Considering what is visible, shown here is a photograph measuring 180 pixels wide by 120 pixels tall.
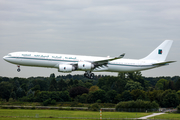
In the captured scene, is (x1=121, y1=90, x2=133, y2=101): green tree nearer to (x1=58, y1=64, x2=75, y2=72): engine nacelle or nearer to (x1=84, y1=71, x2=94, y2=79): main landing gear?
(x1=84, y1=71, x2=94, y2=79): main landing gear

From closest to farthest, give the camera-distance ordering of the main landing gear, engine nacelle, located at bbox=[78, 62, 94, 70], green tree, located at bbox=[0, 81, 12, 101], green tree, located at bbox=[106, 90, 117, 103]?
engine nacelle, located at bbox=[78, 62, 94, 70], the main landing gear, green tree, located at bbox=[106, 90, 117, 103], green tree, located at bbox=[0, 81, 12, 101]

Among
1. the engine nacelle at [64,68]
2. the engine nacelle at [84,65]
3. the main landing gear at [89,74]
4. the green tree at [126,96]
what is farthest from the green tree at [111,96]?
the engine nacelle at [64,68]

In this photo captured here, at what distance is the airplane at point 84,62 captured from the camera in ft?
215

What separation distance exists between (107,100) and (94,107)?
27.4 meters

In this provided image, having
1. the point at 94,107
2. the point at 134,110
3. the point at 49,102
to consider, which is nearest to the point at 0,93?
the point at 49,102

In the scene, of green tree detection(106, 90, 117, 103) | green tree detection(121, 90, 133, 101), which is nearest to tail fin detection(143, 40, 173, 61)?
green tree detection(121, 90, 133, 101)

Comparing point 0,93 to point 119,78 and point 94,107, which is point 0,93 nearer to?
point 94,107

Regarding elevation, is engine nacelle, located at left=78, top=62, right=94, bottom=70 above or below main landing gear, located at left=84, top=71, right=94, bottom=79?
above

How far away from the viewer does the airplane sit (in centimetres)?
6550

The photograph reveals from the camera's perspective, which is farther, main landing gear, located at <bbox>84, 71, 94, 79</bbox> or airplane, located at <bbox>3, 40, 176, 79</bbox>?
main landing gear, located at <bbox>84, 71, 94, 79</bbox>

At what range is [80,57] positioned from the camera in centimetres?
6869

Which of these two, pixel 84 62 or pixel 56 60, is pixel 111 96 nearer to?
pixel 84 62

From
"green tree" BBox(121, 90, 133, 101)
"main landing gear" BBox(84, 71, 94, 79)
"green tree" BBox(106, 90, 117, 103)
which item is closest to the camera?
"main landing gear" BBox(84, 71, 94, 79)

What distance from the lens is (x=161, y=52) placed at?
7669 cm
